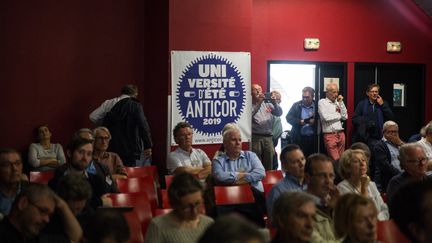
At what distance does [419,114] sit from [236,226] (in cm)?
928

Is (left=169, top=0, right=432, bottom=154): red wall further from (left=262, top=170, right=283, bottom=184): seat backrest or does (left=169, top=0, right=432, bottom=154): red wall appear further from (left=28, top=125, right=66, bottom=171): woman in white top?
(left=262, top=170, right=283, bottom=184): seat backrest

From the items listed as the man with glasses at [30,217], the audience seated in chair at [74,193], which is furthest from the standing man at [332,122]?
the man with glasses at [30,217]

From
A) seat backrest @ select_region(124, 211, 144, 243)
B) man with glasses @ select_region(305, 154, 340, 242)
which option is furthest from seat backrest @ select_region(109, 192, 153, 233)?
man with glasses @ select_region(305, 154, 340, 242)

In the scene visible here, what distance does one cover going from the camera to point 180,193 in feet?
11.9

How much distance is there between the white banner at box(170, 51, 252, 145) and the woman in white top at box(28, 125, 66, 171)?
4.17ft

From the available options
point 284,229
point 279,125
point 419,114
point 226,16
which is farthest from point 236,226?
point 419,114

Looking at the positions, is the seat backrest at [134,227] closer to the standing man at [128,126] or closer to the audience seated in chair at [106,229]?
the audience seated in chair at [106,229]

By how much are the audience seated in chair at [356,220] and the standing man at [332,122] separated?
588 cm

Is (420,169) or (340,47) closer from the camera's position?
(420,169)

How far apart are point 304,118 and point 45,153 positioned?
365cm

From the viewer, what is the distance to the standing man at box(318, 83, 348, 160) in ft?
30.7

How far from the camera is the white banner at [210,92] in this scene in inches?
302

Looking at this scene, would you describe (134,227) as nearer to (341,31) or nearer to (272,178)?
(272,178)

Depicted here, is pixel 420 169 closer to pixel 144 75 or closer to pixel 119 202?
pixel 119 202
